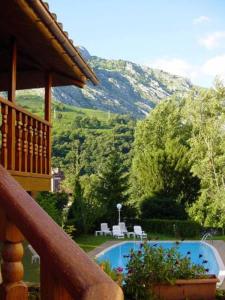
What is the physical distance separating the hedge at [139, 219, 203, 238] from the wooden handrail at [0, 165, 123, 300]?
25.1 meters

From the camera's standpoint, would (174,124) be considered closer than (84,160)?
Yes

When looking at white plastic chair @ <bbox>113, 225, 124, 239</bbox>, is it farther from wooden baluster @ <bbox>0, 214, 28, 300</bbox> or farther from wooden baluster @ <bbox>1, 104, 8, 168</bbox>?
wooden baluster @ <bbox>0, 214, 28, 300</bbox>

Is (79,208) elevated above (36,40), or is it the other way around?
(36,40)

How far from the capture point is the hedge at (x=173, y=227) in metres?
26.2

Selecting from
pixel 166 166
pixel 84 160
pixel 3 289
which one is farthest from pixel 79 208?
pixel 84 160

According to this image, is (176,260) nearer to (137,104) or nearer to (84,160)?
(84,160)

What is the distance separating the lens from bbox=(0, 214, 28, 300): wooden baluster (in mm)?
1377

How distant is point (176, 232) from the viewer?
26250 mm

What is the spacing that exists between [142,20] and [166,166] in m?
103

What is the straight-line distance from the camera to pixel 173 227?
2691cm

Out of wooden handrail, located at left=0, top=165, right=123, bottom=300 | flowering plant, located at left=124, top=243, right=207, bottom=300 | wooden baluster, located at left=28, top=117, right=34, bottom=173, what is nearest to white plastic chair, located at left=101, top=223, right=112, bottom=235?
flowering plant, located at left=124, top=243, right=207, bottom=300

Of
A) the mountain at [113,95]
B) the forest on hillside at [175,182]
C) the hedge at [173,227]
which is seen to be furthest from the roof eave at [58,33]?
the mountain at [113,95]

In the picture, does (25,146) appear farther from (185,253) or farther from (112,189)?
(112,189)

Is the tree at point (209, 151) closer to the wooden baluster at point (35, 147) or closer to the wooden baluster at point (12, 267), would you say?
the wooden baluster at point (35, 147)
